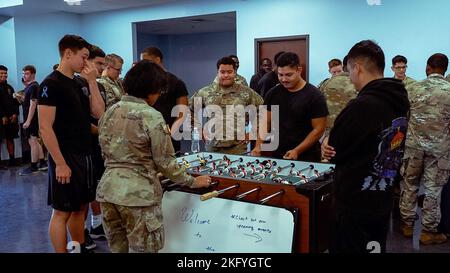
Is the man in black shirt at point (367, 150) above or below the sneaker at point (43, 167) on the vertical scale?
above

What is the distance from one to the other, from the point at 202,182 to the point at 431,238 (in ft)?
7.70

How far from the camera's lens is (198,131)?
404cm

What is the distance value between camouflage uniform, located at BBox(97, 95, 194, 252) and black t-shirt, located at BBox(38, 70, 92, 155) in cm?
60

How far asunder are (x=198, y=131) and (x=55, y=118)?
1577 millimetres

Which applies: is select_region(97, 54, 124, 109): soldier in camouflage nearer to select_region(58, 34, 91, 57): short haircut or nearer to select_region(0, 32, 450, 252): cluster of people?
select_region(0, 32, 450, 252): cluster of people

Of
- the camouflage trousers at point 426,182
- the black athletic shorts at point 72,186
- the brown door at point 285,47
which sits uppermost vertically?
the brown door at point 285,47

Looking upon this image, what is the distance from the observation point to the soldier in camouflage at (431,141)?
3.63 m

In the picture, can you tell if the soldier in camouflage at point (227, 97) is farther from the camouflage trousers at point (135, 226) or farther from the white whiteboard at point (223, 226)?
the camouflage trousers at point (135, 226)

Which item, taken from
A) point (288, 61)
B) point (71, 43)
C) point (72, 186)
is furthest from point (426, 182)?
point (71, 43)

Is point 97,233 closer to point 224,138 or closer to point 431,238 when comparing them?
point 224,138

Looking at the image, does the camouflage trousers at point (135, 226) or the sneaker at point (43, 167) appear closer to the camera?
the camouflage trousers at point (135, 226)

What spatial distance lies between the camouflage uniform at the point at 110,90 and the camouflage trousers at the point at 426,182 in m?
2.67

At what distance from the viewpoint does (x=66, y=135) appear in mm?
2738

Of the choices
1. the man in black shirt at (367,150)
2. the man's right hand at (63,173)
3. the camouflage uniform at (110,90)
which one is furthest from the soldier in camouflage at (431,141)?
the man's right hand at (63,173)
